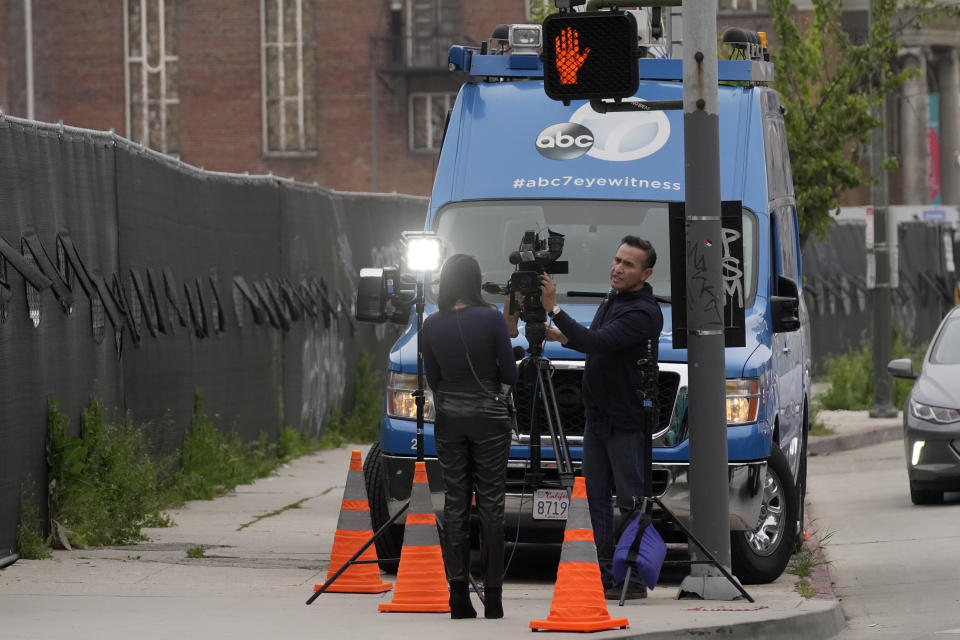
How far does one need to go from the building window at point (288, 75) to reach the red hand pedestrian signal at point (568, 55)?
54.1 m

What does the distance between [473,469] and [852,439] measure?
47.4 feet

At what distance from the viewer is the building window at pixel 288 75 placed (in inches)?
2502

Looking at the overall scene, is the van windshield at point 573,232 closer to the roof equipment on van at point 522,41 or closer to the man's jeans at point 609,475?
the roof equipment on van at point 522,41

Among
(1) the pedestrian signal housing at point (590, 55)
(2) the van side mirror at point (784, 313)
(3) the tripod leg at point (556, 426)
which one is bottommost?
(3) the tripod leg at point (556, 426)

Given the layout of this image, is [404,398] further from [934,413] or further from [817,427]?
[817,427]

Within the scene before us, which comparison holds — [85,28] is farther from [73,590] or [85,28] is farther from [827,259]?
[73,590]

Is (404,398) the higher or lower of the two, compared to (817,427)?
higher

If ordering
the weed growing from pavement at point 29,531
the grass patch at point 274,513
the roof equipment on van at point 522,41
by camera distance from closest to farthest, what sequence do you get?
the weed growing from pavement at point 29,531 → the roof equipment on van at point 522,41 → the grass patch at point 274,513

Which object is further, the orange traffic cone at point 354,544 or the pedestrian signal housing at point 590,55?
the orange traffic cone at point 354,544

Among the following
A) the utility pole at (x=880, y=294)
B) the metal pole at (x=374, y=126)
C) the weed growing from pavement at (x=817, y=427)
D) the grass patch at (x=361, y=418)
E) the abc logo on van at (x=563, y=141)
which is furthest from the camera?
the metal pole at (x=374, y=126)

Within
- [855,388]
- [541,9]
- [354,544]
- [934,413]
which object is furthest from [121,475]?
[855,388]

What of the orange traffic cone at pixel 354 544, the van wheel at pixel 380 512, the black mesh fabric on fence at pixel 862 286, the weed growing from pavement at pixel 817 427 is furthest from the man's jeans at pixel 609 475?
the black mesh fabric on fence at pixel 862 286

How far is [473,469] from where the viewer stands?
9.26 meters

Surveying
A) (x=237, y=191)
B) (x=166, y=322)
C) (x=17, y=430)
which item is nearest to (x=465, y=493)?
(x=17, y=430)
